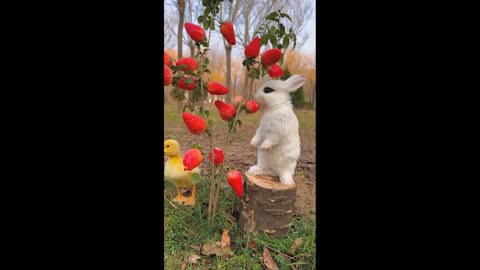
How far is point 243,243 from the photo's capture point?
1.00 metres

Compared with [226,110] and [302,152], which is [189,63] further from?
[302,152]

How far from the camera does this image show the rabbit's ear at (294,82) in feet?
3.28

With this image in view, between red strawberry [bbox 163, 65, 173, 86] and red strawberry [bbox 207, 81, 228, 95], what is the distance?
12 centimetres

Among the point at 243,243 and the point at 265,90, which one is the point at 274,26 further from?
the point at 243,243

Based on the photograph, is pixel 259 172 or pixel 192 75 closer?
pixel 192 75

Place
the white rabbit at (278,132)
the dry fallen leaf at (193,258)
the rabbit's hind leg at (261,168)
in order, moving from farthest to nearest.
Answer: the rabbit's hind leg at (261,168) → the white rabbit at (278,132) → the dry fallen leaf at (193,258)

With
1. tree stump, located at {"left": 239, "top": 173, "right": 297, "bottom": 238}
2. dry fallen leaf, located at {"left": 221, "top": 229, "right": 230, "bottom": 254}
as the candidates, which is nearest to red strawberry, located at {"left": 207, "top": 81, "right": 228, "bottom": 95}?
tree stump, located at {"left": 239, "top": 173, "right": 297, "bottom": 238}

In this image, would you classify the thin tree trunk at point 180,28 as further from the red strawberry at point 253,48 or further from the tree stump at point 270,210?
the tree stump at point 270,210

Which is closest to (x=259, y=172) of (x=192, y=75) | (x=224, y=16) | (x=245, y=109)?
(x=245, y=109)

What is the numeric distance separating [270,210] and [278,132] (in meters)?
0.25

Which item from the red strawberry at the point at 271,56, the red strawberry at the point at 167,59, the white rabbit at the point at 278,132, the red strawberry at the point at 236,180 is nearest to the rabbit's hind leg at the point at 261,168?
the white rabbit at the point at 278,132

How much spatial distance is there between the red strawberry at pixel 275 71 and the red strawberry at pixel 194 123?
263mm

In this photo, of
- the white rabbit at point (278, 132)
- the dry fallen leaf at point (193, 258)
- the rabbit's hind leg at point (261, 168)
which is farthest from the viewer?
the rabbit's hind leg at point (261, 168)

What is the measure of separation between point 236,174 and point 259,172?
13 cm
